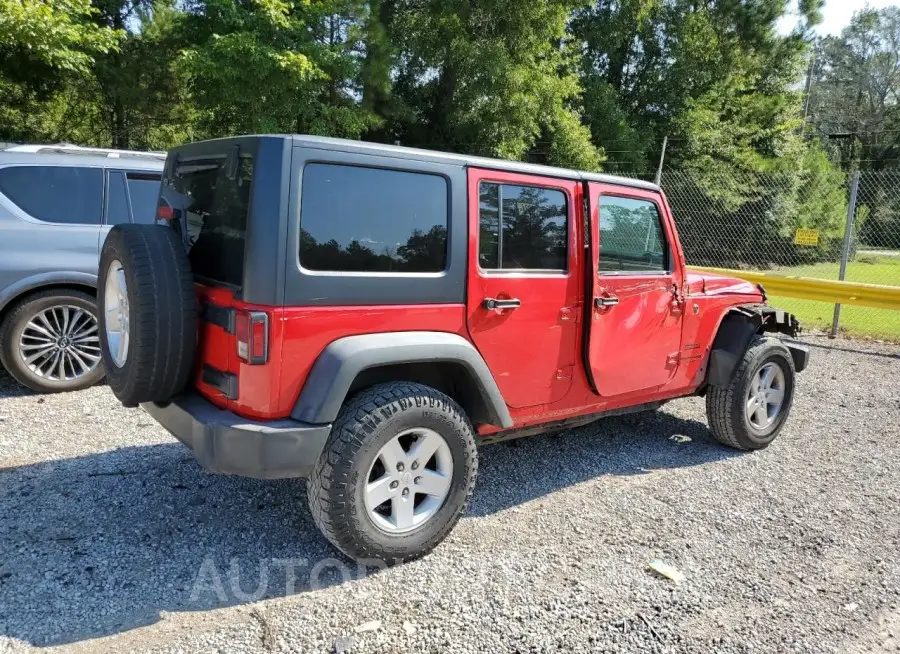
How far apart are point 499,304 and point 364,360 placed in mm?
829

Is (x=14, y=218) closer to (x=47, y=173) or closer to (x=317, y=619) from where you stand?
(x=47, y=173)

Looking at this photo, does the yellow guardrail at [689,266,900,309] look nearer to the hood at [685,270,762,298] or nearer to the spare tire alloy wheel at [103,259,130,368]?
the hood at [685,270,762,298]

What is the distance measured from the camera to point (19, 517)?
3350 mm

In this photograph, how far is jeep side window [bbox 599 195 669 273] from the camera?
3.84 m

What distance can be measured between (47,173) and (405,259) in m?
3.85

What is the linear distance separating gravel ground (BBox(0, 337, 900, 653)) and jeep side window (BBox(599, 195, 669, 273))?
1.37m

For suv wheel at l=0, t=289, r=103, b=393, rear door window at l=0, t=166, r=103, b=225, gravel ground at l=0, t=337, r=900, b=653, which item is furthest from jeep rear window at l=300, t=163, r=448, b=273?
rear door window at l=0, t=166, r=103, b=225

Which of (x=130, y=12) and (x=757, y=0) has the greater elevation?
(x=757, y=0)

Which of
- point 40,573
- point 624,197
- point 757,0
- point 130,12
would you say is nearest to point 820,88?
point 757,0

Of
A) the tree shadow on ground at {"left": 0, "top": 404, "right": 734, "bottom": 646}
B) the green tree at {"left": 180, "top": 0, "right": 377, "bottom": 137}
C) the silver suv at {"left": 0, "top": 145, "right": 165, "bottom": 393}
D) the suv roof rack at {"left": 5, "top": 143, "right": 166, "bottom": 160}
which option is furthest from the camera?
the green tree at {"left": 180, "top": 0, "right": 377, "bottom": 137}

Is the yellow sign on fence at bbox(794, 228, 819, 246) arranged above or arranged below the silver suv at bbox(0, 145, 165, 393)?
above

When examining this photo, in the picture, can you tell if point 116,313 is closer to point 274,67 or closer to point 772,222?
point 274,67

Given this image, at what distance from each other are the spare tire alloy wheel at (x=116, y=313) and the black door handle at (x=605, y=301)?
2.39 m

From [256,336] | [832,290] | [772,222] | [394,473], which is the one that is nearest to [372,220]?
[256,336]
